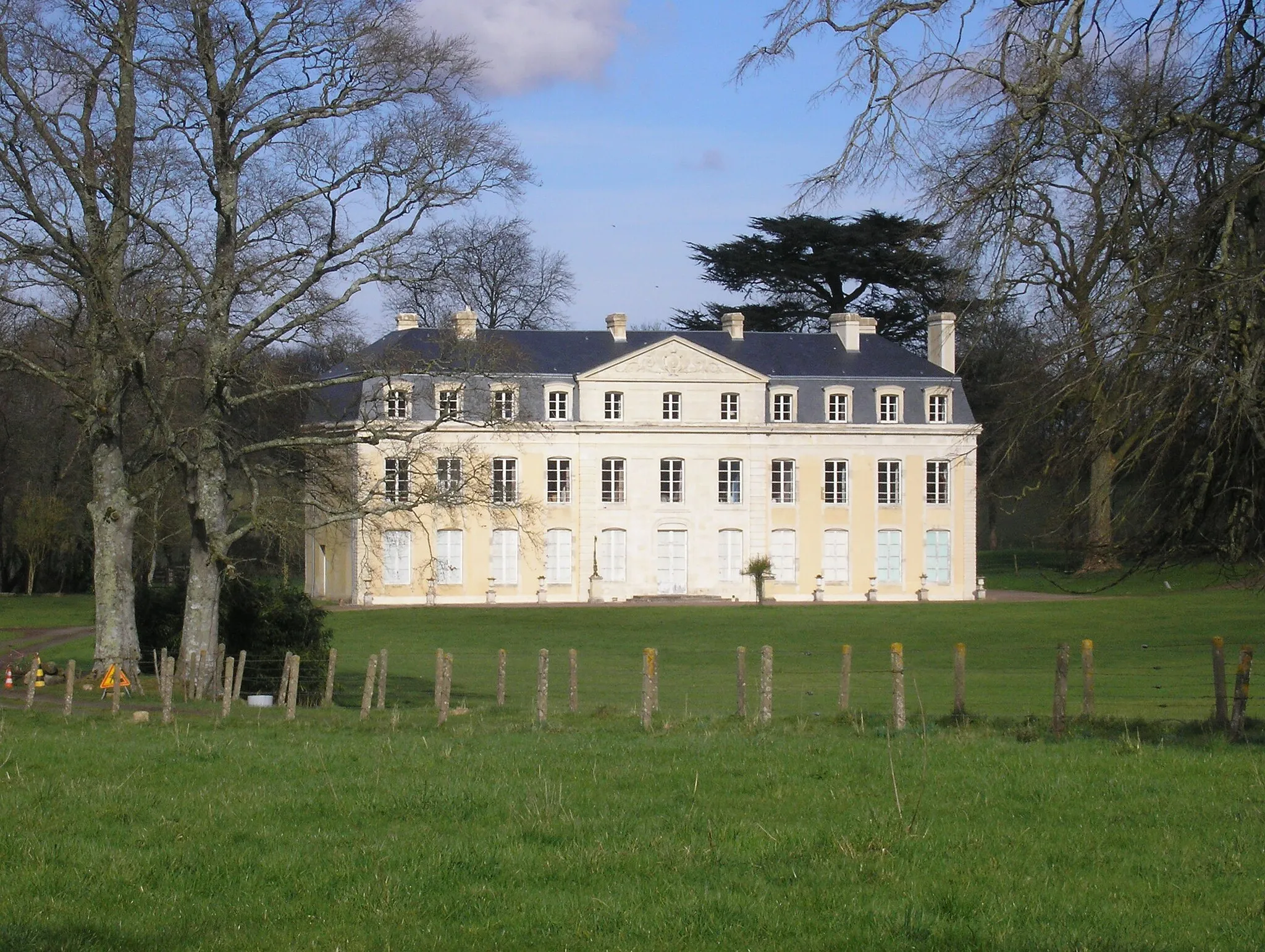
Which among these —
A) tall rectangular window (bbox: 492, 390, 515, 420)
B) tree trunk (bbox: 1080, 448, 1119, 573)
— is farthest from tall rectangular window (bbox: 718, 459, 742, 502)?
tree trunk (bbox: 1080, 448, 1119, 573)

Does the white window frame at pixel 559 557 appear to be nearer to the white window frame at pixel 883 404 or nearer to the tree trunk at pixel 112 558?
the white window frame at pixel 883 404

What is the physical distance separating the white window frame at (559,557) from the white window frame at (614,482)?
6.19ft

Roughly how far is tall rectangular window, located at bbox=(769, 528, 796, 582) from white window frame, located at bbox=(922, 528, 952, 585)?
483cm

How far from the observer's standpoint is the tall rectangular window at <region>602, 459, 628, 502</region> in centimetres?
4981

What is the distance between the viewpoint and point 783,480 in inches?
2003

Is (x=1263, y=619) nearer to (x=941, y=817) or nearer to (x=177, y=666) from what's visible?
(x=177, y=666)

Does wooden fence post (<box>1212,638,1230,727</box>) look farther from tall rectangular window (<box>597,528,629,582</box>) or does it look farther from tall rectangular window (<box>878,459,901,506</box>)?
tall rectangular window (<box>878,459,901,506</box>)

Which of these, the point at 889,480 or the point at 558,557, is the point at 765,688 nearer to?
the point at 558,557

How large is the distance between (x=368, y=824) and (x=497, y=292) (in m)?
56.7

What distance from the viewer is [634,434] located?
4962cm

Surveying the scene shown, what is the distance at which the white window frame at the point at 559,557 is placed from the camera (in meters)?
49.4

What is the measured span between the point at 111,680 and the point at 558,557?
2934 centimetres

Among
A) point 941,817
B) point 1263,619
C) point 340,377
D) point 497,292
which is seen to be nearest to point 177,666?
point 340,377

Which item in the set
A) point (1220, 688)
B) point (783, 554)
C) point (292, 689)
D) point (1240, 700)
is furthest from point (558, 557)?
point (1240, 700)
